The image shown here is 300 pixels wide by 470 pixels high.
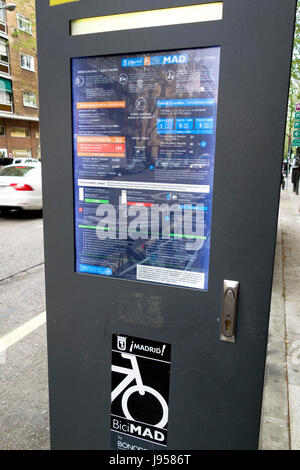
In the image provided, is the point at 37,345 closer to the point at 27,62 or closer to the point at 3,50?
the point at 3,50

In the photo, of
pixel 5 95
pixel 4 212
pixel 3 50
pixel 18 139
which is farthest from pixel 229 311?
pixel 18 139

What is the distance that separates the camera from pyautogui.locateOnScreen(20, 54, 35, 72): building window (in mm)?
32375

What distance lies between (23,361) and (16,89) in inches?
1301

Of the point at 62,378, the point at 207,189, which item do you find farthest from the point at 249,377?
the point at 62,378

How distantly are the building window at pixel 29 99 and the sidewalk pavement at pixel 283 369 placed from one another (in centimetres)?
3206

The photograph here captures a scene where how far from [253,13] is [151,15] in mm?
406

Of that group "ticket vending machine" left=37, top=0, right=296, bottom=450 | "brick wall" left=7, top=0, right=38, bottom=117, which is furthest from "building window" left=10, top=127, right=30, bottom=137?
"ticket vending machine" left=37, top=0, right=296, bottom=450

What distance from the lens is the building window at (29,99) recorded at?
33.1 metres

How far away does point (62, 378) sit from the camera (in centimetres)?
197

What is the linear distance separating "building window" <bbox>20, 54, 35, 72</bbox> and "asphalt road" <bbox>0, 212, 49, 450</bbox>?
30675 millimetres

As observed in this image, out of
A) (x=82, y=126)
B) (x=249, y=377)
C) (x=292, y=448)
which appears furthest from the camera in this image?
(x=292, y=448)

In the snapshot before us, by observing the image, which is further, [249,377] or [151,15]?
[249,377]

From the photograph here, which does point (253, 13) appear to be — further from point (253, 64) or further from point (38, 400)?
point (38, 400)
